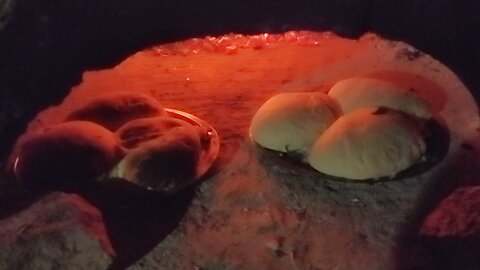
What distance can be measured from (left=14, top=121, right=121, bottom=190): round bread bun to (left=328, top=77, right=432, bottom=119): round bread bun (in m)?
0.38

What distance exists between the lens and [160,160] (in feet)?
3.79

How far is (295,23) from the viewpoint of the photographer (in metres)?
1.32

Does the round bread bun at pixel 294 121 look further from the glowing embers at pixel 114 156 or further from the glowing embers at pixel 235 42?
the glowing embers at pixel 235 42

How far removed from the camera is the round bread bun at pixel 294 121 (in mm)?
1204

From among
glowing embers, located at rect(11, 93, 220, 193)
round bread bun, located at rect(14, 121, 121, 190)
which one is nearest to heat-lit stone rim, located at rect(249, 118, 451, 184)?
glowing embers, located at rect(11, 93, 220, 193)

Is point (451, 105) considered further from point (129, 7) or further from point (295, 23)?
point (129, 7)

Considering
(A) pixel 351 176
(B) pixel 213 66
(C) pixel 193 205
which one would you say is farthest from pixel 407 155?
(B) pixel 213 66

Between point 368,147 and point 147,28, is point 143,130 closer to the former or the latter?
point 147,28

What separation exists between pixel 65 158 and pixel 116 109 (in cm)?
14

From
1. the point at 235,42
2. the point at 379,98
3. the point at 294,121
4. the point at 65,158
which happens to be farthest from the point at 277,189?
the point at 235,42

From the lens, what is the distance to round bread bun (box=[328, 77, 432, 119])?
4.08ft

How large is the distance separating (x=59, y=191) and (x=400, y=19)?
603mm

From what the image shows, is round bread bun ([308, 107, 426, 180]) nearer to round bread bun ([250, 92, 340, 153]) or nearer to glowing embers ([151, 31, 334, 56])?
round bread bun ([250, 92, 340, 153])

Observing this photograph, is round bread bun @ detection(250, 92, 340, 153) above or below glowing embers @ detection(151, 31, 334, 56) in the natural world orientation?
above
